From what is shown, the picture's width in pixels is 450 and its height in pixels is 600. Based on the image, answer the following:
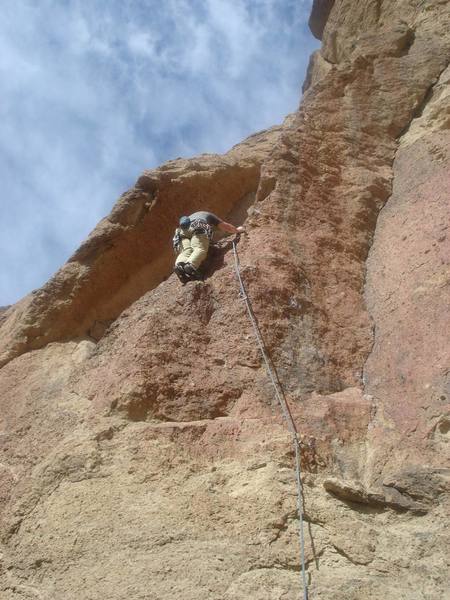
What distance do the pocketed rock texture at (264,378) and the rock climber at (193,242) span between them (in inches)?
7.7

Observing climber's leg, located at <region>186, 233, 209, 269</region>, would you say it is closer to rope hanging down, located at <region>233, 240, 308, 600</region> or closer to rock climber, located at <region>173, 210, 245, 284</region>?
rock climber, located at <region>173, 210, 245, 284</region>

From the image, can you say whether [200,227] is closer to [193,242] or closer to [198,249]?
[193,242]

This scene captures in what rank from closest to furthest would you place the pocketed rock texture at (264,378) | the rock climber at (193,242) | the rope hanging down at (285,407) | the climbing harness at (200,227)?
the rope hanging down at (285,407), the pocketed rock texture at (264,378), the rock climber at (193,242), the climbing harness at (200,227)

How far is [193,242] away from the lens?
795 centimetres

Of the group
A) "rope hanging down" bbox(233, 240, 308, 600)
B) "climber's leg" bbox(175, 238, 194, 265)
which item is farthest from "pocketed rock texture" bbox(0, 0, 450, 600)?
"climber's leg" bbox(175, 238, 194, 265)

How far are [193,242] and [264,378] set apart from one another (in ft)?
7.93

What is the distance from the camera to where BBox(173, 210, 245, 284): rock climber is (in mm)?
7492

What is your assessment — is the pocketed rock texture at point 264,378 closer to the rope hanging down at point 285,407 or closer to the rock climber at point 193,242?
the rope hanging down at point 285,407

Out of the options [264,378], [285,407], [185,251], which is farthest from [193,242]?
[285,407]

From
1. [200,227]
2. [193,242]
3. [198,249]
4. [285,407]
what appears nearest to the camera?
[285,407]

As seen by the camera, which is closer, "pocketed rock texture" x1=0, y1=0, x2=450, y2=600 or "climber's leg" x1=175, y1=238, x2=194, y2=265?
"pocketed rock texture" x1=0, y1=0, x2=450, y2=600

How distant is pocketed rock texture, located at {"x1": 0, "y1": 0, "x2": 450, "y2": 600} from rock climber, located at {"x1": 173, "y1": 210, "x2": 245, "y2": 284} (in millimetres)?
197

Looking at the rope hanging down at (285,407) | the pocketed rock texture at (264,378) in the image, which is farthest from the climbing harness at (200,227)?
the rope hanging down at (285,407)

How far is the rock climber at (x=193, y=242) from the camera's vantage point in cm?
749
